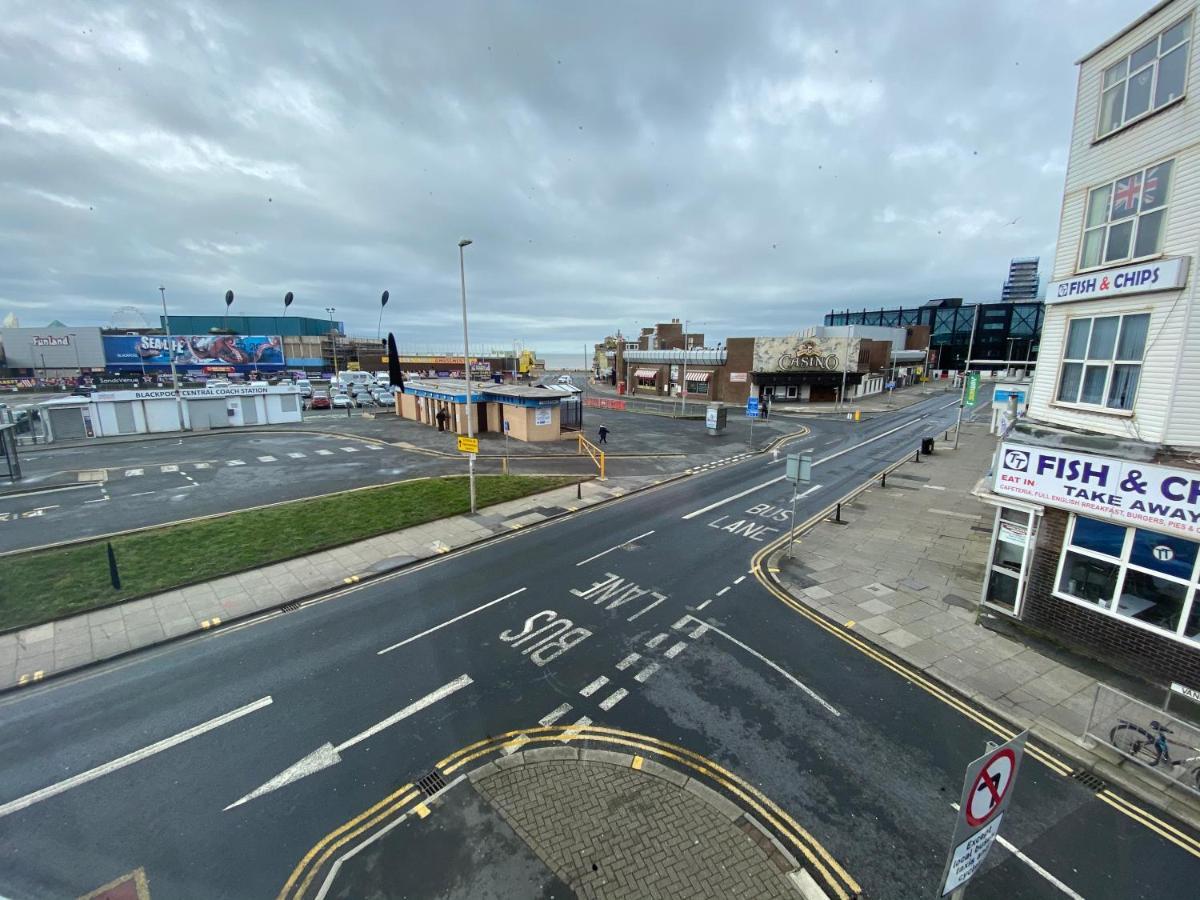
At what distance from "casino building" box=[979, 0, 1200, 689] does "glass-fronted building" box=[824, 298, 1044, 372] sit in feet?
409

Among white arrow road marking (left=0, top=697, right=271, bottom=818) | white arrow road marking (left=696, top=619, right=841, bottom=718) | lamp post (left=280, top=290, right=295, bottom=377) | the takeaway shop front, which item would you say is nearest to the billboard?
lamp post (left=280, top=290, right=295, bottom=377)

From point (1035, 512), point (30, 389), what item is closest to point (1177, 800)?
point (1035, 512)

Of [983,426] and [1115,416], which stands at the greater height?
[1115,416]

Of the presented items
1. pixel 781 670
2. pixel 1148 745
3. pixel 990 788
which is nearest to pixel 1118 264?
pixel 1148 745

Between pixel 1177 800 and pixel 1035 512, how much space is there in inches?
221

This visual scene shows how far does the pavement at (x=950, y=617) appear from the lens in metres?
8.57

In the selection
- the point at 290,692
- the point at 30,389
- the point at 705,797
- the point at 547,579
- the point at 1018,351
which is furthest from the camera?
the point at 1018,351

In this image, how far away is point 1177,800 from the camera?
7.20 meters

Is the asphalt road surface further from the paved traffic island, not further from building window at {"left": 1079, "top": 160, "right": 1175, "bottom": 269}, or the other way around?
building window at {"left": 1079, "top": 160, "right": 1175, "bottom": 269}

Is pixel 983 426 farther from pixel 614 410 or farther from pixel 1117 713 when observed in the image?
pixel 1117 713

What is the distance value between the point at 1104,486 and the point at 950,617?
4.53 metres

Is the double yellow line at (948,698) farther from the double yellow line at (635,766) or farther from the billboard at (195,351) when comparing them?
the billboard at (195,351)

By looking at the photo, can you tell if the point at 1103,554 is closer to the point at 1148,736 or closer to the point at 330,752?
the point at 1148,736

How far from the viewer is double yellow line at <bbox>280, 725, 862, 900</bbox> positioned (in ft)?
19.5
